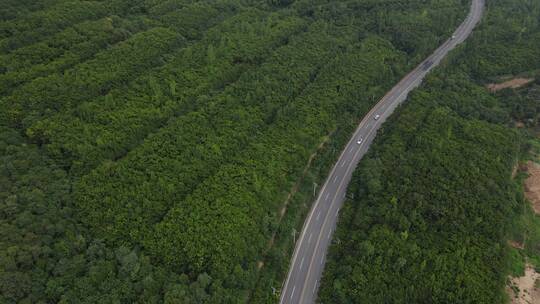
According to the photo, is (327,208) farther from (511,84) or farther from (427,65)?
(511,84)

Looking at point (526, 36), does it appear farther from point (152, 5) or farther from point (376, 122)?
point (152, 5)

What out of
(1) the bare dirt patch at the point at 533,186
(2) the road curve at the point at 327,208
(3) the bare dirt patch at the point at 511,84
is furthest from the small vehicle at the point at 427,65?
(1) the bare dirt patch at the point at 533,186

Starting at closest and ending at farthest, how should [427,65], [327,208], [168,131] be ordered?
[327,208] < [168,131] < [427,65]

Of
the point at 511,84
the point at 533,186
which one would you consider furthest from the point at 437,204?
the point at 511,84

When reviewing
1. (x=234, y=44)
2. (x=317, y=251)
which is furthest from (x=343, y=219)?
(x=234, y=44)

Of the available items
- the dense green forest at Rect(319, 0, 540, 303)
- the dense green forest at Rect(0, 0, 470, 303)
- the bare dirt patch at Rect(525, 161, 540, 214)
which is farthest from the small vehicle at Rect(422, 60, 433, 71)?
the bare dirt patch at Rect(525, 161, 540, 214)

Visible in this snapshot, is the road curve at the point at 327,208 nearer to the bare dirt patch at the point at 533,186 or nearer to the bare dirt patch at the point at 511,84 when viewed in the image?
the bare dirt patch at the point at 511,84
